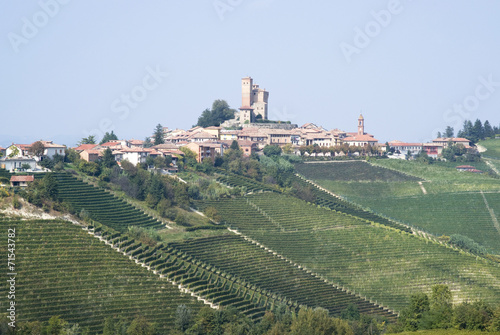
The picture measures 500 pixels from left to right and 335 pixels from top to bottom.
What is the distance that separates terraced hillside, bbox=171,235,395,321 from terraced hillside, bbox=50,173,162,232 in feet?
15.2

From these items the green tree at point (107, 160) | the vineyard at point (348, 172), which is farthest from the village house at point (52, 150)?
the vineyard at point (348, 172)

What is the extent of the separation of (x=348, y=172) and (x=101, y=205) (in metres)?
45.7

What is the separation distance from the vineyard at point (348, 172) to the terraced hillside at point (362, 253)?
22.0 m

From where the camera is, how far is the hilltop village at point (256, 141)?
276 ft

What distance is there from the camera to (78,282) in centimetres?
4425

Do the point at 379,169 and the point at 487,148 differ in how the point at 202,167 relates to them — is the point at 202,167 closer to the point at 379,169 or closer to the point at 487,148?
the point at 379,169

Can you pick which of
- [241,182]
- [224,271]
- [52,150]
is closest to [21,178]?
[52,150]

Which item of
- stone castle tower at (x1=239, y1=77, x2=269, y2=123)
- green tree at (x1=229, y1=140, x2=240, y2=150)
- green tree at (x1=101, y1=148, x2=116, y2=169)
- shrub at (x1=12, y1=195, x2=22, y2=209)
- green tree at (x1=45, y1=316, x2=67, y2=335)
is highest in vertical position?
stone castle tower at (x1=239, y1=77, x2=269, y2=123)

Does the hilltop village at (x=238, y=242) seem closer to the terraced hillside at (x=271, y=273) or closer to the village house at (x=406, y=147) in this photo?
the terraced hillside at (x=271, y=273)

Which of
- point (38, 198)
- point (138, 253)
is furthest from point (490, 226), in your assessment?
point (38, 198)

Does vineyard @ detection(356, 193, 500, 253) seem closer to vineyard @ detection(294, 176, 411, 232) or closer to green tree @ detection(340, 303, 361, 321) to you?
vineyard @ detection(294, 176, 411, 232)

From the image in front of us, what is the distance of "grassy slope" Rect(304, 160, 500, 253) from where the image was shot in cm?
7612

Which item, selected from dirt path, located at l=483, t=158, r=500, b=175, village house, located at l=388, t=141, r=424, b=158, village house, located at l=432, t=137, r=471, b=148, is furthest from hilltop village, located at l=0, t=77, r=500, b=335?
village house, located at l=432, t=137, r=471, b=148

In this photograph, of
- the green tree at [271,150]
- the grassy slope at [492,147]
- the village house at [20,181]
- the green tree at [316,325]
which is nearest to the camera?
the green tree at [316,325]
